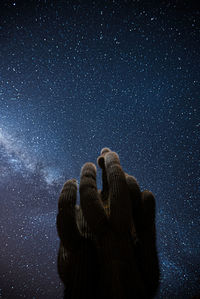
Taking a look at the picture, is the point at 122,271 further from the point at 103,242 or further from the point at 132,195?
the point at 132,195

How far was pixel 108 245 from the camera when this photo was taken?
202cm

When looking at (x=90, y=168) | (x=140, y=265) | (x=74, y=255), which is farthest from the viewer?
(x=90, y=168)

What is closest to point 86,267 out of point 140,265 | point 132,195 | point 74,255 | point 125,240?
point 74,255

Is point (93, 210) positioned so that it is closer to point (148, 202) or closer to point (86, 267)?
point (86, 267)

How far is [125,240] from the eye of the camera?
2.12 metres

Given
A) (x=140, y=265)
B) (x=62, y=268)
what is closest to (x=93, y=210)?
(x=62, y=268)

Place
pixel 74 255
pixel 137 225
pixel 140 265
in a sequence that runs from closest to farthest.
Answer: pixel 74 255 < pixel 140 265 < pixel 137 225

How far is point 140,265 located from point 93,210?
3.80 feet

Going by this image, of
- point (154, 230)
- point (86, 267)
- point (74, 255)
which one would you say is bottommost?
point (86, 267)

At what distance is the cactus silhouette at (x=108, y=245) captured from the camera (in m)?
1.79

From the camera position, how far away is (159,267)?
2.35m

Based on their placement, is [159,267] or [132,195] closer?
[159,267]

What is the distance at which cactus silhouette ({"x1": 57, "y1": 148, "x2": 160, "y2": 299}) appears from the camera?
1789 mm

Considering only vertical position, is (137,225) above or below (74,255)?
above
